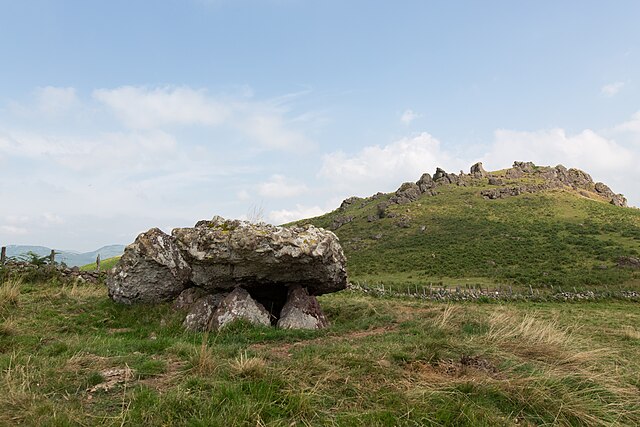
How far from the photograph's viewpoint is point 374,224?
7238 cm

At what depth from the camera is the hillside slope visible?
38750 millimetres

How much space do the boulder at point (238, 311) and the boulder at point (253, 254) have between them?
45 cm

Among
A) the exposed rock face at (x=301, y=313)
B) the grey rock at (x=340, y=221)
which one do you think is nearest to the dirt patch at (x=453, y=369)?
the exposed rock face at (x=301, y=313)

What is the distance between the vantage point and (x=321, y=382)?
533cm

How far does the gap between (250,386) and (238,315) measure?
5.53 metres

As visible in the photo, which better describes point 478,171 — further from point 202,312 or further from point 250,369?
point 250,369

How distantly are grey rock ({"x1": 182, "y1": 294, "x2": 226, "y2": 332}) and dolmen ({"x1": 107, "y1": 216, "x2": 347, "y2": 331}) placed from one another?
0.08 feet

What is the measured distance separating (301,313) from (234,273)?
2121 mm

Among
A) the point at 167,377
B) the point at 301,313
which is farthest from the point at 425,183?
the point at 167,377

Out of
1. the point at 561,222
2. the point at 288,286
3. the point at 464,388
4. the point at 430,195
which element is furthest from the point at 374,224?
the point at 464,388

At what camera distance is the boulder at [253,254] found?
10.5 m

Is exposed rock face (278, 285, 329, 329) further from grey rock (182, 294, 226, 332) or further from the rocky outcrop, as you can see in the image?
the rocky outcrop

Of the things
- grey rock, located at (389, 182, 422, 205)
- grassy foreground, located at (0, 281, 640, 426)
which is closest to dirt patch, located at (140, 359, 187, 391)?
grassy foreground, located at (0, 281, 640, 426)

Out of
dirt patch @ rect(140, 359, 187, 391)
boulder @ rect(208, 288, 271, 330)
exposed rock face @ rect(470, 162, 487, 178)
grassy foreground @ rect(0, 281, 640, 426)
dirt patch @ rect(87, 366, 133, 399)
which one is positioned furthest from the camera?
exposed rock face @ rect(470, 162, 487, 178)
